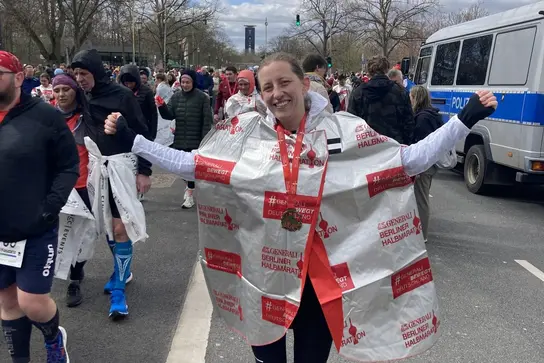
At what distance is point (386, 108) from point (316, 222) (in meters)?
3.70

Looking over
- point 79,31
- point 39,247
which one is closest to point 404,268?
point 39,247

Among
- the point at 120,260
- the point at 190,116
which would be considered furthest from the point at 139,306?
the point at 190,116

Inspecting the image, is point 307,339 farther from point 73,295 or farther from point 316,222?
point 73,295

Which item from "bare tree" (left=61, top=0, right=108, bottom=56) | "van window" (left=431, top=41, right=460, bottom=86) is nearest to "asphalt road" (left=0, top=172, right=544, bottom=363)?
"van window" (left=431, top=41, right=460, bottom=86)

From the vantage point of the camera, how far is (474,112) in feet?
6.75

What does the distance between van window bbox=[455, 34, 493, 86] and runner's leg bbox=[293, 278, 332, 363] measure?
7406mm

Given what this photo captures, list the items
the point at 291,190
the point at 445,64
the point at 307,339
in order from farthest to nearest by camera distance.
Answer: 1. the point at 445,64
2. the point at 307,339
3. the point at 291,190

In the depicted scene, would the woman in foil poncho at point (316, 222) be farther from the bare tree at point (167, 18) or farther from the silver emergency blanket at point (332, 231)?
the bare tree at point (167, 18)

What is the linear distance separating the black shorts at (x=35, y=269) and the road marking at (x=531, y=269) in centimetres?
442

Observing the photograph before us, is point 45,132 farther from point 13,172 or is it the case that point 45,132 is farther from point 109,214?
point 109,214

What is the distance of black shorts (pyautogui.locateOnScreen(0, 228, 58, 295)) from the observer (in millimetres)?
2818

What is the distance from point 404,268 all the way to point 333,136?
605 millimetres

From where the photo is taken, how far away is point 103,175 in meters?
3.93

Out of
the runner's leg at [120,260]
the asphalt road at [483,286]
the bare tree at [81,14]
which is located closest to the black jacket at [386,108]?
the asphalt road at [483,286]
